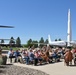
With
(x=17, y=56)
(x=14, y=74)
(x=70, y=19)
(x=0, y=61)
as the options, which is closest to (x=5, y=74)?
(x=14, y=74)

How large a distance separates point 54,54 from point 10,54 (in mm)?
3929

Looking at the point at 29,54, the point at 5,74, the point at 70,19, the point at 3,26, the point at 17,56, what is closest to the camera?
the point at 5,74

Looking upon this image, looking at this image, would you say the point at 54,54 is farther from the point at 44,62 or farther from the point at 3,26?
the point at 3,26

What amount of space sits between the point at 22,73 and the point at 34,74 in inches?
27.8

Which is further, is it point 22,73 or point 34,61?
point 34,61

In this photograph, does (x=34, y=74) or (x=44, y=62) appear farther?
(x=44, y=62)

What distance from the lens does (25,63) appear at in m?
20.1

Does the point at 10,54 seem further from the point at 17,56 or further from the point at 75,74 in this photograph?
the point at 75,74

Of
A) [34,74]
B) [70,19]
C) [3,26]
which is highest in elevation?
[70,19]

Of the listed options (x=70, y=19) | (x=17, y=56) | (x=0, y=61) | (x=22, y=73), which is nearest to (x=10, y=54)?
(x=17, y=56)

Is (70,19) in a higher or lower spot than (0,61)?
higher

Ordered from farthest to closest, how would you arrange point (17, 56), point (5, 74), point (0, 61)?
1. point (17, 56)
2. point (0, 61)
3. point (5, 74)

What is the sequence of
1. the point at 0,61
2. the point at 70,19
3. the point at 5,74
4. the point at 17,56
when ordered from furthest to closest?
the point at 70,19 → the point at 17,56 → the point at 0,61 → the point at 5,74

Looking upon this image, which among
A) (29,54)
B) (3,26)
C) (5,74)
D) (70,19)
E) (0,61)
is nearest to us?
(5,74)
